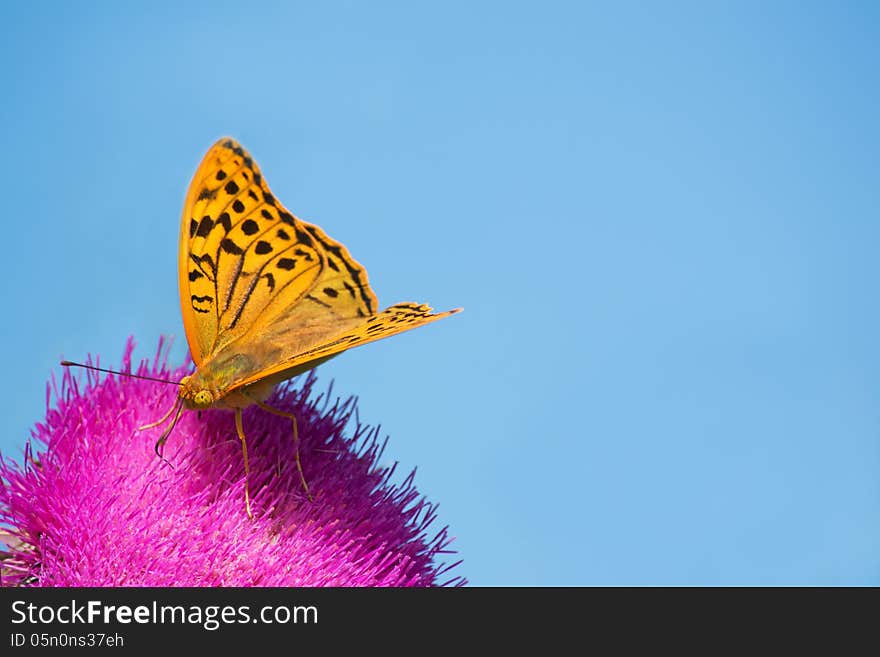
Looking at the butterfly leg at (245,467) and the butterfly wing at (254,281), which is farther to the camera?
the butterfly wing at (254,281)

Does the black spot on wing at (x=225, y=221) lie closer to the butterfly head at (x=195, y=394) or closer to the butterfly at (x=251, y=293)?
the butterfly at (x=251, y=293)

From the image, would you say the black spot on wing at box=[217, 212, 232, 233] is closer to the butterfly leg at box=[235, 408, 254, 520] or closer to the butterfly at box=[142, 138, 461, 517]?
the butterfly at box=[142, 138, 461, 517]

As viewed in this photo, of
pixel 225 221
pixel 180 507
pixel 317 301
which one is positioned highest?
pixel 225 221

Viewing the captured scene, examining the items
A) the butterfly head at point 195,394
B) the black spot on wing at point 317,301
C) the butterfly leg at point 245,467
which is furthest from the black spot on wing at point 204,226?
the butterfly leg at point 245,467

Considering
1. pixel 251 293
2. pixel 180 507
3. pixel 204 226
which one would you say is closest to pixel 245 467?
pixel 180 507

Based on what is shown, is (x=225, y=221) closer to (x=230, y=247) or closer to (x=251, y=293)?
(x=230, y=247)
